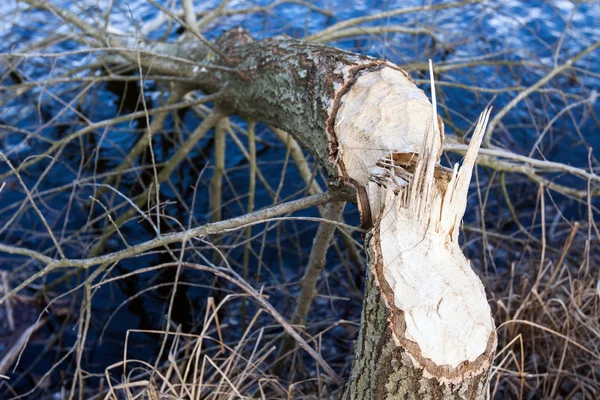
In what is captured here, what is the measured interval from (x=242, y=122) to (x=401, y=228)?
11.4ft

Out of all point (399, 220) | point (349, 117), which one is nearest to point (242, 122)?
point (349, 117)

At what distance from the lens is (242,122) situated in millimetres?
4766

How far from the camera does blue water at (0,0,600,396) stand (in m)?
3.50

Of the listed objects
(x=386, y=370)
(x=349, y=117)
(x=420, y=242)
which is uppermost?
(x=349, y=117)

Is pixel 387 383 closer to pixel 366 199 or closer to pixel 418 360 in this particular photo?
pixel 418 360

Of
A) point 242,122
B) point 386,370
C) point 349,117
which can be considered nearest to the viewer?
point 386,370

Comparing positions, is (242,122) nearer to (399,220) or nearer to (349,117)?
(349,117)

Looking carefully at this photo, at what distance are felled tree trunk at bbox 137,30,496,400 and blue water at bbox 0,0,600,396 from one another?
1302 mm

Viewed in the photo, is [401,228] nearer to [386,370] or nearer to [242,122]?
[386,370]

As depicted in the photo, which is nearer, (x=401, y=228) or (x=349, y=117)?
(x=401, y=228)

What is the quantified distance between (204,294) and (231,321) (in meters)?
0.28

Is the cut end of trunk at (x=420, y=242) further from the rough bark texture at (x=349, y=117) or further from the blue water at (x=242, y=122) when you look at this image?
the blue water at (x=242, y=122)

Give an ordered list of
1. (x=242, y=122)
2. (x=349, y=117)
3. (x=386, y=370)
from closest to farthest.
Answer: (x=386, y=370), (x=349, y=117), (x=242, y=122)

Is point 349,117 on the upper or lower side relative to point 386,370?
upper
